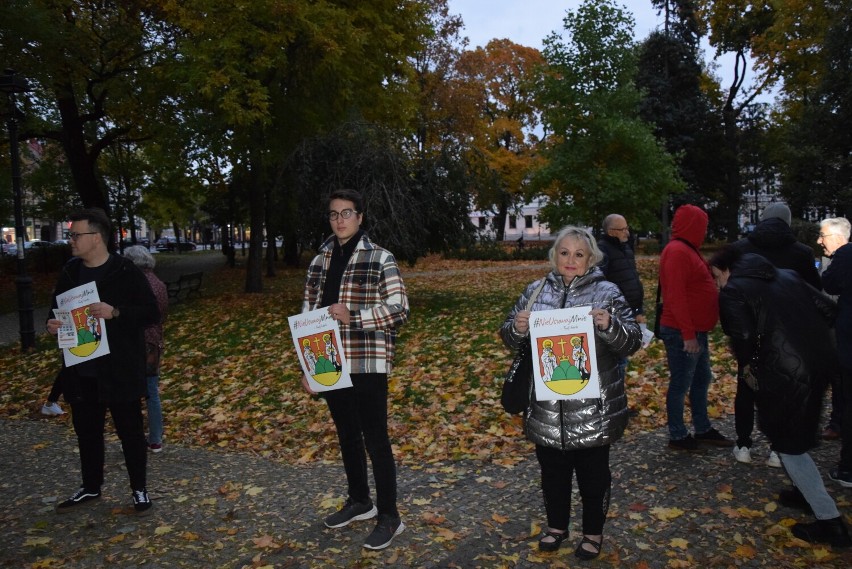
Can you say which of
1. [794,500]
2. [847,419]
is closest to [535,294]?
[794,500]

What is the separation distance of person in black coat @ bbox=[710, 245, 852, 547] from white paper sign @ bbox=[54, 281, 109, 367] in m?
4.09

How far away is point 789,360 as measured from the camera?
3775mm

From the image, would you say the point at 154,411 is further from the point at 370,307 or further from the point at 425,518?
the point at 370,307

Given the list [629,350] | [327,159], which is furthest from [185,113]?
[629,350]

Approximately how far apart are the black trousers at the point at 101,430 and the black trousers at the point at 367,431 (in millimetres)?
1538

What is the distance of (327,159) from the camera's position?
45.6ft

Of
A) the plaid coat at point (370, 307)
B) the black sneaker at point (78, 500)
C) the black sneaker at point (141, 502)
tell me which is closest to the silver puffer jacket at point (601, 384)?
the plaid coat at point (370, 307)

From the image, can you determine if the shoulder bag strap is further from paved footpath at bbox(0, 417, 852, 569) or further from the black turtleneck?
paved footpath at bbox(0, 417, 852, 569)

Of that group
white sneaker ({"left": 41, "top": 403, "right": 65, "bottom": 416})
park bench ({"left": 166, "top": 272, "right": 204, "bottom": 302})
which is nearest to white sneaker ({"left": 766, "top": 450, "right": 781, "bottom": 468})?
white sneaker ({"left": 41, "top": 403, "right": 65, "bottom": 416})

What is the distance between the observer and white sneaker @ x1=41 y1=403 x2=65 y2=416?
812 centimetres

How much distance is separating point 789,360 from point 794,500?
1240mm

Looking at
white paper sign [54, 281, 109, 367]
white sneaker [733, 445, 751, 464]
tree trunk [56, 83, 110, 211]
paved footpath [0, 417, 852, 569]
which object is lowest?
paved footpath [0, 417, 852, 569]

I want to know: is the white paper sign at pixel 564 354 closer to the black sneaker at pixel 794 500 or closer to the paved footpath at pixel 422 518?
the paved footpath at pixel 422 518

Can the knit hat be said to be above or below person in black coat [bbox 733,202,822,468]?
above
